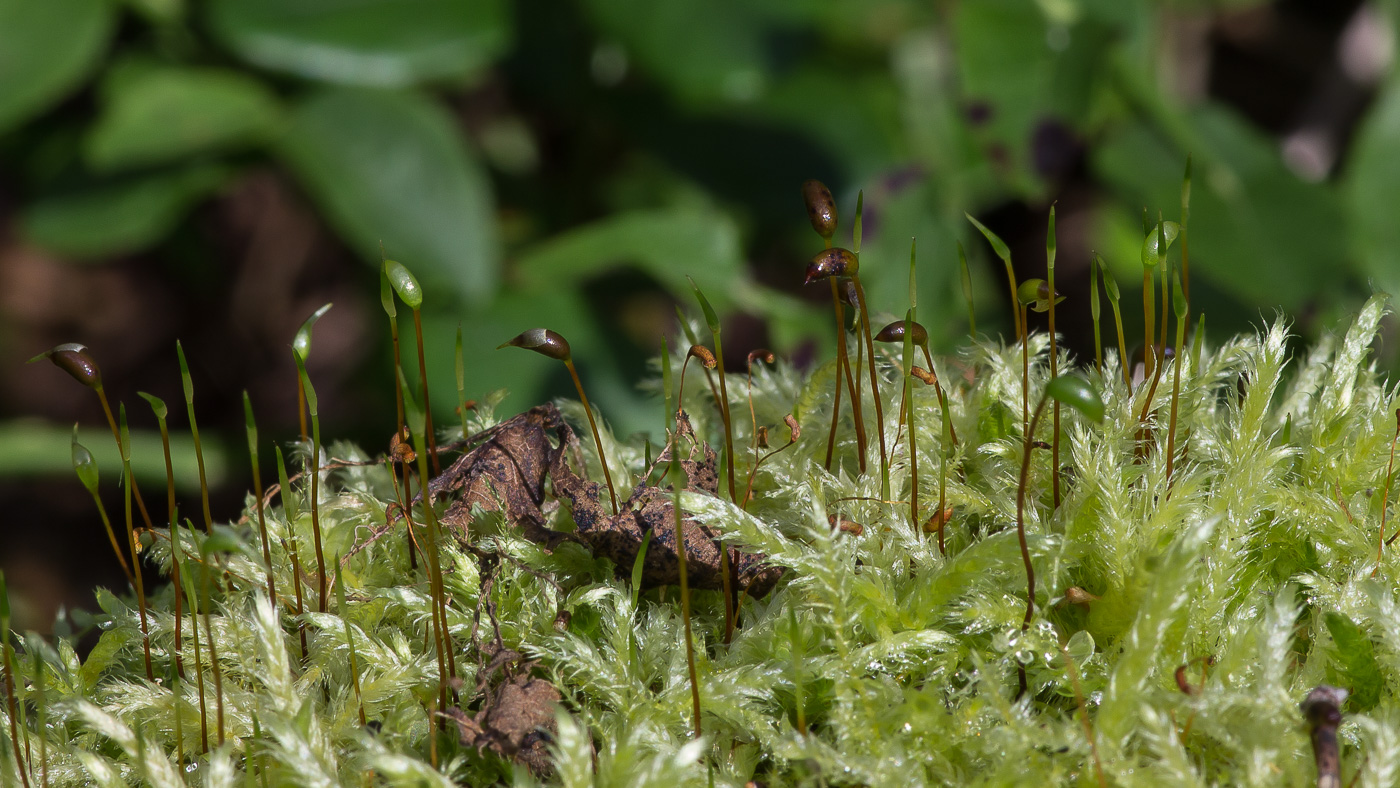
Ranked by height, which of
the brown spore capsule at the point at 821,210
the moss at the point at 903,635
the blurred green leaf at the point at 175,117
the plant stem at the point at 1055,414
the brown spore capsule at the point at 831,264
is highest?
the blurred green leaf at the point at 175,117

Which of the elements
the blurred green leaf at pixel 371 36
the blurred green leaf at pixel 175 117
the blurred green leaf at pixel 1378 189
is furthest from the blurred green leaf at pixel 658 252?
the blurred green leaf at pixel 1378 189


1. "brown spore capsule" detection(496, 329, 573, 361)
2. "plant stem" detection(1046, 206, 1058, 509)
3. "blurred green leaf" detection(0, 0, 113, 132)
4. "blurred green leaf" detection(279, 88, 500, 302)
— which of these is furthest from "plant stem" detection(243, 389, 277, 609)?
"blurred green leaf" detection(0, 0, 113, 132)

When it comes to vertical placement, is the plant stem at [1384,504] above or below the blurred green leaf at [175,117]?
below

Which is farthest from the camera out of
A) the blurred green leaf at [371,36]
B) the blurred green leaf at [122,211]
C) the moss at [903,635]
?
the blurred green leaf at [122,211]

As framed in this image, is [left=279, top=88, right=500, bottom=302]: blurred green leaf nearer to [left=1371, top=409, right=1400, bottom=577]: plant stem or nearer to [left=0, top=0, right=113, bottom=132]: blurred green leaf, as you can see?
[left=0, top=0, right=113, bottom=132]: blurred green leaf

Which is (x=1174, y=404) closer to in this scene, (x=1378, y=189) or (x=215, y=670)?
(x=215, y=670)

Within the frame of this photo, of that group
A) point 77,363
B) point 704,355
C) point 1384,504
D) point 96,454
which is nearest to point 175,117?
point 96,454

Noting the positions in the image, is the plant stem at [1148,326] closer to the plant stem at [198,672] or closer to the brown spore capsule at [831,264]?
the brown spore capsule at [831,264]

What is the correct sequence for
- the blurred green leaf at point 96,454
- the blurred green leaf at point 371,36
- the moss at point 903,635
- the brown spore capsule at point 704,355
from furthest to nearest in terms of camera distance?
the blurred green leaf at point 96,454, the blurred green leaf at point 371,36, the brown spore capsule at point 704,355, the moss at point 903,635
